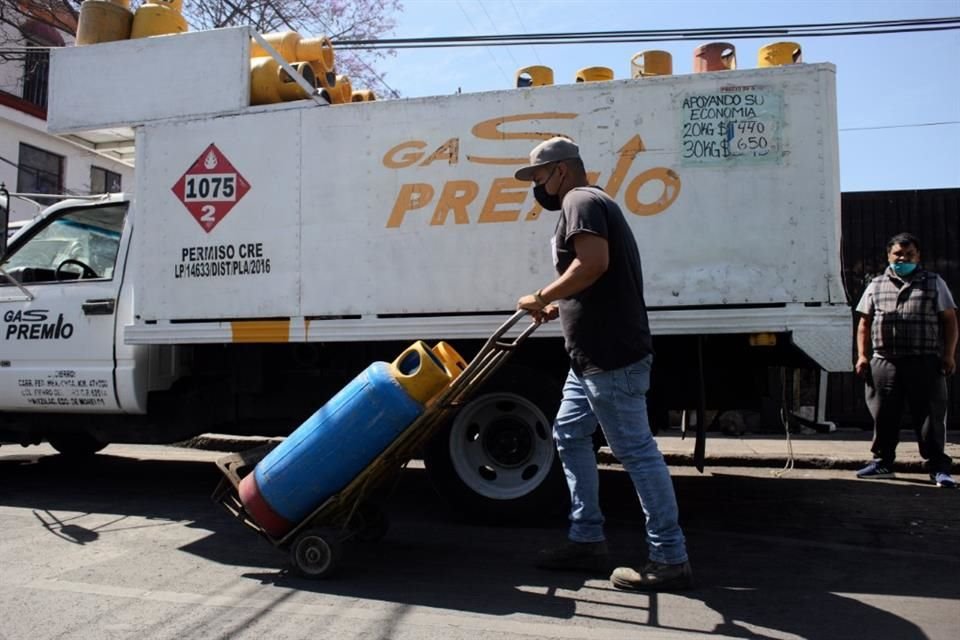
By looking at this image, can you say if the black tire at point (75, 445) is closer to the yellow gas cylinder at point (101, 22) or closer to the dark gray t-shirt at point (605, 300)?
the yellow gas cylinder at point (101, 22)

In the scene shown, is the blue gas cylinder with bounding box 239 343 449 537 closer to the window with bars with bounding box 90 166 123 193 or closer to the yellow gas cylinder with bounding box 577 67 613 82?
the yellow gas cylinder with bounding box 577 67 613 82

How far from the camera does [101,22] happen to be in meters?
5.23

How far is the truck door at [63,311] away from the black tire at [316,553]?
2.23 m

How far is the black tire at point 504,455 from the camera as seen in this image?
448 cm

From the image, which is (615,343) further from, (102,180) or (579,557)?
(102,180)

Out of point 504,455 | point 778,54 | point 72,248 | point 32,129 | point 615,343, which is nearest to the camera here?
point 615,343

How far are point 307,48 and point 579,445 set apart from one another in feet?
10.7

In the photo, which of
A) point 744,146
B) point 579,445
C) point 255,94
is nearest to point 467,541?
point 579,445

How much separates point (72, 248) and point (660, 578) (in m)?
4.63

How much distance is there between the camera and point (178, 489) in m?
5.90

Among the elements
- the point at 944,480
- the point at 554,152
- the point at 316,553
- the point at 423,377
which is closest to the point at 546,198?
the point at 554,152

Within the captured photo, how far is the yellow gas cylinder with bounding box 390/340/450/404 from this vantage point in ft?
12.1

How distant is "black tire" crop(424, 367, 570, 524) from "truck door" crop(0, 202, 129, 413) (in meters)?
2.37

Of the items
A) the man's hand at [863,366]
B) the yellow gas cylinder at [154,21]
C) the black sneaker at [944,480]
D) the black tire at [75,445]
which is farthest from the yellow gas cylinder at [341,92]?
the black sneaker at [944,480]
